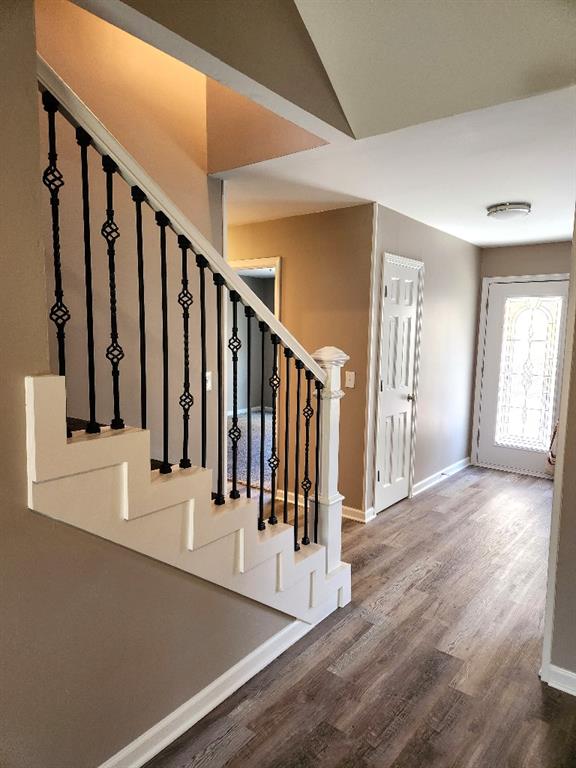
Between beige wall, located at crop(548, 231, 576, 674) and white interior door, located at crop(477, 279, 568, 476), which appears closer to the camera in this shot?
beige wall, located at crop(548, 231, 576, 674)

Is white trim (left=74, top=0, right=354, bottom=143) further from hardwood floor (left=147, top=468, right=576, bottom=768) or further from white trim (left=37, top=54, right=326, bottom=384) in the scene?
hardwood floor (left=147, top=468, right=576, bottom=768)

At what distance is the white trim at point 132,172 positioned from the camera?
1294 millimetres

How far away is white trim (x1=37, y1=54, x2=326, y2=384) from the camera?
1.29 metres

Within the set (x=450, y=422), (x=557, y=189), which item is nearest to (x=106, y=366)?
(x=557, y=189)

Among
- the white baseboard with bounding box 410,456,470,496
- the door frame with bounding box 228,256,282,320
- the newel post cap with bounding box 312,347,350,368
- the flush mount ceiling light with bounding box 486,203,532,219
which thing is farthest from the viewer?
the white baseboard with bounding box 410,456,470,496

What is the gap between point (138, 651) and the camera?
1673mm

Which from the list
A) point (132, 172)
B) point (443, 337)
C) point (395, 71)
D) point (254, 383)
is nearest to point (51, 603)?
point (132, 172)

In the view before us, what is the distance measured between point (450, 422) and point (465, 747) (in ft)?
12.1

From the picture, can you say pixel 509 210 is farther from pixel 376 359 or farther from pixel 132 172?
pixel 132 172

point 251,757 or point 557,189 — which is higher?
point 557,189

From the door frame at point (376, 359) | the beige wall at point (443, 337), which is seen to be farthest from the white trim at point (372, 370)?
the beige wall at point (443, 337)

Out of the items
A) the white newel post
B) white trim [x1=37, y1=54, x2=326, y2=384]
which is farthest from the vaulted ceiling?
the white newel post

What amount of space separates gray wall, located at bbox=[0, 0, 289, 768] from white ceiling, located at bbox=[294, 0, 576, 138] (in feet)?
4.37

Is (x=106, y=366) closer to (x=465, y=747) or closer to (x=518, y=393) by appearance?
(x=465, y=747)
